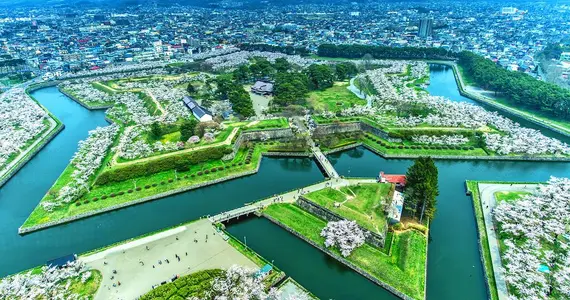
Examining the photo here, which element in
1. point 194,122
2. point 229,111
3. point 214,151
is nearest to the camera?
point 214,151

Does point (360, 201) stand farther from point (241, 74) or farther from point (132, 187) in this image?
point (241, 74)

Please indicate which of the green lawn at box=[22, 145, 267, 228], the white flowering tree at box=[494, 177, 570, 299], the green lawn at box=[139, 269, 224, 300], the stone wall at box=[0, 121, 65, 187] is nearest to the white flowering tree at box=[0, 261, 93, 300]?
the green lawn at box=[139, 269, 224, 300]

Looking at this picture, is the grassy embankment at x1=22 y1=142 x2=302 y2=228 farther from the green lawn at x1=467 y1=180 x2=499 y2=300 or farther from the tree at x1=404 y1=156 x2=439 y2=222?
the green lawn at x1=467 y1=180 x2=499 y2=300

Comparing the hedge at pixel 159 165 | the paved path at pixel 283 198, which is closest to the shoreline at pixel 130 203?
the hedge at pixel 159 165

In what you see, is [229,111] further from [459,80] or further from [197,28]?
[197,28]

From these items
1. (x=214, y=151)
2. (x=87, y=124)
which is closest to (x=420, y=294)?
(x=214, y=151)

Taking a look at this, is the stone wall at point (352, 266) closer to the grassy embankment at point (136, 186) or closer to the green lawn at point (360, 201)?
the green lawn at point (360, 201)
